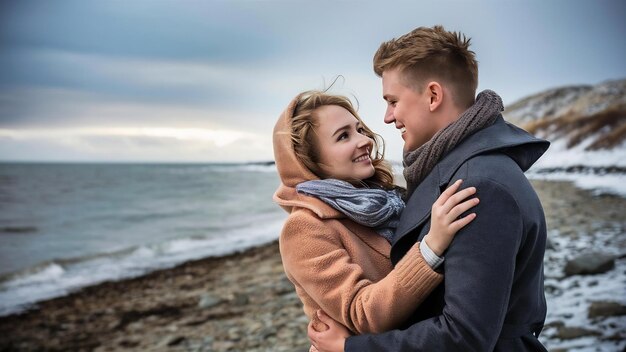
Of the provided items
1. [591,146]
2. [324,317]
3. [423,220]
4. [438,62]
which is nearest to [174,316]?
[324,317]

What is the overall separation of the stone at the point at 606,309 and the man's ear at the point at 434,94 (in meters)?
5.02

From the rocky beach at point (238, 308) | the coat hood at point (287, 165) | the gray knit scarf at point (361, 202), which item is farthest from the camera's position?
the rocky beach at point (238, 308)

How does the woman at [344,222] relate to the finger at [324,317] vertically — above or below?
above

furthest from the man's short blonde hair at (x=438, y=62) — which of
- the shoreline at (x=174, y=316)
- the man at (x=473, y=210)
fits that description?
the shoreline at (x=174, y=316)

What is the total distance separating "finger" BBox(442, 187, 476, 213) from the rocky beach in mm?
4354

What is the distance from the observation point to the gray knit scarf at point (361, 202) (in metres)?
2.41

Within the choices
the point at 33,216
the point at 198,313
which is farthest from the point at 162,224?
the point at 198,313

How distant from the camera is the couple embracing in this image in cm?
→ 188

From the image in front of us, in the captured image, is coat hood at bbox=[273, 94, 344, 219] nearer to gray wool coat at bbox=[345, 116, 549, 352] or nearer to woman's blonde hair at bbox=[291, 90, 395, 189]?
woman's blonde hair at bbox=[291, 90, 395, 189]

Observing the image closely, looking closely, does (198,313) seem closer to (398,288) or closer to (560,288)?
(560,288)

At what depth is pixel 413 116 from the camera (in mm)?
2342

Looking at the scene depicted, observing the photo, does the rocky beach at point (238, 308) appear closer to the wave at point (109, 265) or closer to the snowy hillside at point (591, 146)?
the wave at point (109, 265)

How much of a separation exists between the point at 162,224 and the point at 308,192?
67.8ft

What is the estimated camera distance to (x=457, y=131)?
2.16 meters
